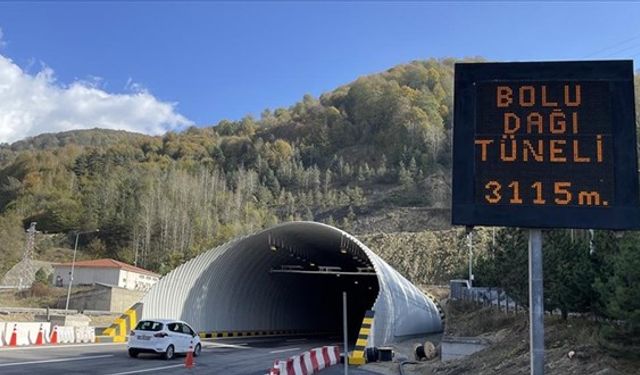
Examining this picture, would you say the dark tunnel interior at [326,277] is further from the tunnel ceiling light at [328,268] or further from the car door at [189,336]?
the car door at [189,336]

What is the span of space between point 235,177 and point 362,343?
404 feet

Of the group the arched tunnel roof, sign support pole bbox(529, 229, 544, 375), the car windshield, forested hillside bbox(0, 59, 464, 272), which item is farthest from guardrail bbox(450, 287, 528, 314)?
forested hillside bbox(0, 59, 464, 272)

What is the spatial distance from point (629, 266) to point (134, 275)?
65.2 m

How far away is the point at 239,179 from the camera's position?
141625mm

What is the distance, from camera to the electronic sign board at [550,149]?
430 inches

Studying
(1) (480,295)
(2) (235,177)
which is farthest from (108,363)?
(2) (235,177)

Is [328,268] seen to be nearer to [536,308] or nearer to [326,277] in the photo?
[326,277]

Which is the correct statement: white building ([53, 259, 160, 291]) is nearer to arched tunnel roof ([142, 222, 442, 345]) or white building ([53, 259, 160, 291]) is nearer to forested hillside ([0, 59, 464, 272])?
forested hillside ([0, 59, 464, 272])

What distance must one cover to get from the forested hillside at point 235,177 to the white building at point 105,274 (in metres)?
11.2

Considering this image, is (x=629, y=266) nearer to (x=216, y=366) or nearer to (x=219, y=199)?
(x=216, y=366)

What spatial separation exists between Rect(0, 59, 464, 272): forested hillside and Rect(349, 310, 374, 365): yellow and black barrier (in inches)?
2340

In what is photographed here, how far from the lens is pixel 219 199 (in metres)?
120

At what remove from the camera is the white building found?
68250 millimetres

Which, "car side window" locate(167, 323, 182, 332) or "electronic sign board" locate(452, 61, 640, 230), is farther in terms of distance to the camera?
"car side window" locate(167, 323, 182, 332)
